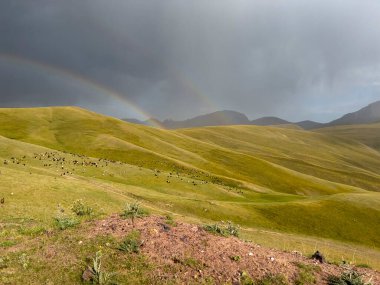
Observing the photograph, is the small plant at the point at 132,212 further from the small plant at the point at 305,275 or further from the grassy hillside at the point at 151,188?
the small plant at the point at 305,275

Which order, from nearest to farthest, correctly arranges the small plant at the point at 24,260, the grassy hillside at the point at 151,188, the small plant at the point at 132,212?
the small plant at the point at 24,260 < the small plant at the point at 132,212 < the grassy hillside at the point at 151,188

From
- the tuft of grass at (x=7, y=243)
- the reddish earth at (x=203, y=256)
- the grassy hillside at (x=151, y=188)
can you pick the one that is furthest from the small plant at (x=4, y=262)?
the reddish earth at (x=203, y=256)

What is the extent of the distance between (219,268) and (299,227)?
40.1 meters

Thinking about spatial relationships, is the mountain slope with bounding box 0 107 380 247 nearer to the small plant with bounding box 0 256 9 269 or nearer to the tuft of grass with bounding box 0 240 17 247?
the tuft of grass with bounding box 0 240 17 247

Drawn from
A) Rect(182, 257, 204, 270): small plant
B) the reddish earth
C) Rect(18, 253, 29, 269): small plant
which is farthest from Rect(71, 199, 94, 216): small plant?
Rect(182, 257, 204, 270): small plant

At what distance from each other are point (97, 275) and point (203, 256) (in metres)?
4.54

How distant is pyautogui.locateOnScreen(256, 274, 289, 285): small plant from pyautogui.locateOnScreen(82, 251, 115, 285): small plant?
234 inches

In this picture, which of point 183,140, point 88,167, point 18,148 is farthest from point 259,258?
point 183,140

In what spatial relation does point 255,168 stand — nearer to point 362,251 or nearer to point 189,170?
point 189,170

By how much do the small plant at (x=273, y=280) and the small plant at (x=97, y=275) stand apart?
5.95 meters

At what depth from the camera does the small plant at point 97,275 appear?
1434 cm

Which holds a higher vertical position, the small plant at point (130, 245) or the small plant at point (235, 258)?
the small plant at point (130, 245)

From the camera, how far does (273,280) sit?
607 inches

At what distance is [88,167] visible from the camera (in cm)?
6325
